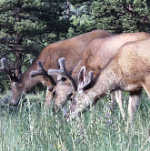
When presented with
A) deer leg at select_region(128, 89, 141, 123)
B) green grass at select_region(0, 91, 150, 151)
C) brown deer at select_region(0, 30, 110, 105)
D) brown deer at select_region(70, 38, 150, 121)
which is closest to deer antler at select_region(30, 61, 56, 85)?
brown deer at select_region(0, 30, 110, 105)

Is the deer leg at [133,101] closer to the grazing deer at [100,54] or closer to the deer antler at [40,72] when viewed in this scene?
the grazing deer at [100,54]

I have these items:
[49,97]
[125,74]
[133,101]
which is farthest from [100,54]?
[125,74]

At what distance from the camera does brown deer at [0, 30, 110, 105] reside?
13.5 metres

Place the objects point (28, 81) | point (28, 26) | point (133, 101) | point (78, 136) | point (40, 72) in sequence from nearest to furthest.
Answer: point (78, 136) < point (133, 101) < point (40, 72) < point (28, 81) < point (28, 26)

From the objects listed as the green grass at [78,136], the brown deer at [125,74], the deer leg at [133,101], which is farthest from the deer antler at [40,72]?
the green grass at [78,136]

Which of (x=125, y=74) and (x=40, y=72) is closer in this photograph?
(x=125, y=74)

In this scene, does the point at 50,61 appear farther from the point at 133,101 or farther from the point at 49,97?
the point at 133,101

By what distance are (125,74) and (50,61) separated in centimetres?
582

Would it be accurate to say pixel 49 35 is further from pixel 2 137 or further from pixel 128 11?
pixel 2 137

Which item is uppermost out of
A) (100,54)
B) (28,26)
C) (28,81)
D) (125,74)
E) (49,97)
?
(28,26)

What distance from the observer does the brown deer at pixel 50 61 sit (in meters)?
13.5

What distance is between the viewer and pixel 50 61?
13.9m

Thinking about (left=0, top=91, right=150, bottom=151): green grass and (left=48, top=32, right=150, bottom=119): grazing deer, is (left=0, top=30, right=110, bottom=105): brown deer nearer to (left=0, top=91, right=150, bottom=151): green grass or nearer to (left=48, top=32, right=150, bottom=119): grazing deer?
(left=48, top=32, right=150, bottom=119): grazing deer

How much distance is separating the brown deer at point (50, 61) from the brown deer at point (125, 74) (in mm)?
4336
